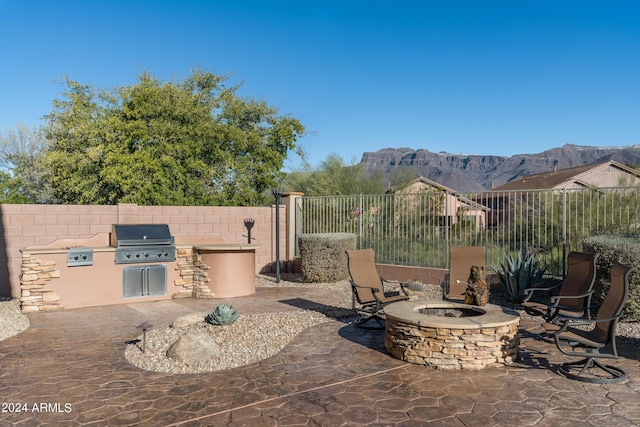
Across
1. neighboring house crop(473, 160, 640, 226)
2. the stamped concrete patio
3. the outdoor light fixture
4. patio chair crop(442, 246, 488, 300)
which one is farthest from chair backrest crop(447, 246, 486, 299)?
the outdoor light fixture

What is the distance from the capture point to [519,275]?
324 inches

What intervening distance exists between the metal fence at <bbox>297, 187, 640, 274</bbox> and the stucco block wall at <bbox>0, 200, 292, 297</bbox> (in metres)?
1.29

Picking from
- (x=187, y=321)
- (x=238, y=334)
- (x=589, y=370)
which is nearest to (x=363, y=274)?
(x=238, y=334)

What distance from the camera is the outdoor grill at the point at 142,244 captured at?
27.9 ft

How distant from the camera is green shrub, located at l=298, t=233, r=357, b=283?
35.8ft

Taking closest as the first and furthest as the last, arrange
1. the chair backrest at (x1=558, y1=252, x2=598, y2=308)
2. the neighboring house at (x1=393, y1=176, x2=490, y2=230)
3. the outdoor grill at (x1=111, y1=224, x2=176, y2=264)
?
the chair backrest at (x1=558, y1=252, x2=598, y2=308) → the outdoor grill at (x1=111, y1=224, x2=176, y2=264) → the neighboring house at (x1=393, y1=176, x2=490, y2=230)

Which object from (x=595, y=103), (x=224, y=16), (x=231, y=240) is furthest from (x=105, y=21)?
(x=595, y=103)

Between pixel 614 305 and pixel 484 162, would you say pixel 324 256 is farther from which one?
pixel 484 162

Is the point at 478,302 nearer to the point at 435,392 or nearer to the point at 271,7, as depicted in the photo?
the point at 435,392

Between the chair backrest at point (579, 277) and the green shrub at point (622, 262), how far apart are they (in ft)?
2.20

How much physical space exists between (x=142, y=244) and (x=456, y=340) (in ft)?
20.6

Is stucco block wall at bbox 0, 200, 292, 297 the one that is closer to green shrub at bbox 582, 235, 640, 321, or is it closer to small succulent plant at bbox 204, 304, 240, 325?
small succulent plant at bbox 204, 304, 240, 325

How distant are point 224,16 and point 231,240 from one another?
35.7 ft

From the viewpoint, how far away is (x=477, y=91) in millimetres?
38688
